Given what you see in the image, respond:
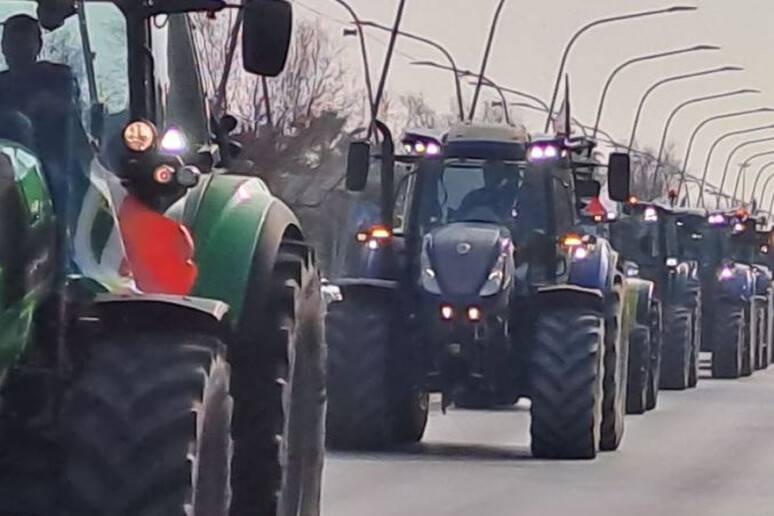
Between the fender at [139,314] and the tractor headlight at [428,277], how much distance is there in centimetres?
1179

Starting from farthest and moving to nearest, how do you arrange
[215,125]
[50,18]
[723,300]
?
[723,300] → [215,125] → [50,18]

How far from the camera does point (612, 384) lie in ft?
70.2

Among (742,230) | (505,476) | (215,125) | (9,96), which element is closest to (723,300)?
(742,230)

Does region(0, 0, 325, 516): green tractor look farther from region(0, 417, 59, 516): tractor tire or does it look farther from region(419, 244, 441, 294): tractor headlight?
region(419, 244, 441, 294): tractor headlight

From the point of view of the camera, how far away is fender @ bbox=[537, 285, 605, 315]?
2017 centimetres

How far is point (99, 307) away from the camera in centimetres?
855

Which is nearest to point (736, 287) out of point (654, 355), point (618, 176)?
point (654, 355)

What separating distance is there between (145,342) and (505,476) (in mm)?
10387

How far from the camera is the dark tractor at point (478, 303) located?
20.0 m

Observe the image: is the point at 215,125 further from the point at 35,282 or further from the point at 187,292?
the point at 35,282

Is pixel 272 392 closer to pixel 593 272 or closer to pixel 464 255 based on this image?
pixel 464 255

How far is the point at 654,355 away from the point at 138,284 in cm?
2058

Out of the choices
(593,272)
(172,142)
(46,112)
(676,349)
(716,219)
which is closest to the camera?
(46,112)

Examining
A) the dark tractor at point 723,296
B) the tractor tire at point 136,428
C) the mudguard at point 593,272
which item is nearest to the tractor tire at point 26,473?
the tractor tire at point 136,428
